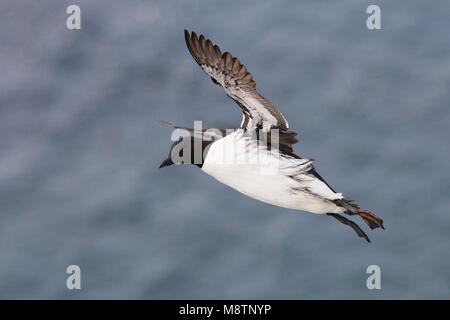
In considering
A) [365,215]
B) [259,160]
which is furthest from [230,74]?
[365,215]

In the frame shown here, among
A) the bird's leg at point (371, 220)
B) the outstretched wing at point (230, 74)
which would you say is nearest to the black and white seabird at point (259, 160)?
the outstretched wing at point (230, 74)

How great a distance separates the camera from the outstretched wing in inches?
253

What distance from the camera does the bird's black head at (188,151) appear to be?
6.84 metres

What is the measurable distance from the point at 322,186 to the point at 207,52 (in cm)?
141

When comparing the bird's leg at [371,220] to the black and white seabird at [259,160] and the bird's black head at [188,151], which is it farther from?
the bird's black head at [188,151]

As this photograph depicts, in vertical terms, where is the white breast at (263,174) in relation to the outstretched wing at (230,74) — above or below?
below

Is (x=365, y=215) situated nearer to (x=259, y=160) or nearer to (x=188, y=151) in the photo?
(x=259, y=160)

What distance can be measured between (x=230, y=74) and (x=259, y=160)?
76cm

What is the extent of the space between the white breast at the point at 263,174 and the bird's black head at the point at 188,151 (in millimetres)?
88

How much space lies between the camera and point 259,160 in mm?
6816

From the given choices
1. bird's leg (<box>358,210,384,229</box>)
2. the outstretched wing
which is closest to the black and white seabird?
the outstretched wing

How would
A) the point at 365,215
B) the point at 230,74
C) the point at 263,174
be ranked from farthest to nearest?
1. the point at 365,215
2. the point at 263,174
3. the point at 230,74

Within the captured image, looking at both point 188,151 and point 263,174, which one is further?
point 188,151

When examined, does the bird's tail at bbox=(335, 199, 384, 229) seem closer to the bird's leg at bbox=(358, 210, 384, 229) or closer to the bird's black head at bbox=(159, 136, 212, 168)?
the bird's leg at bbox=(358, 210, 384, 229)
